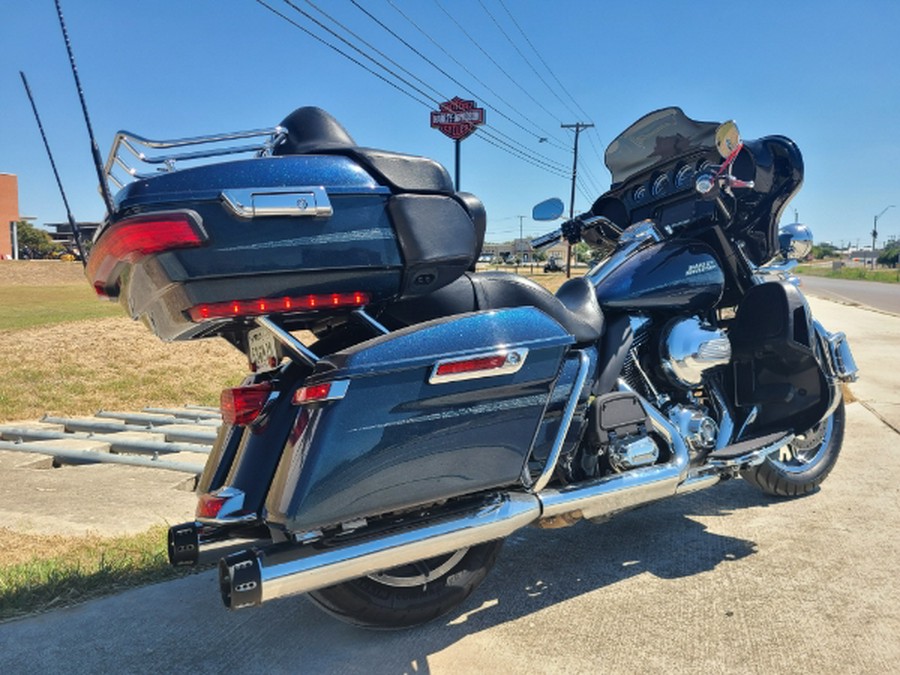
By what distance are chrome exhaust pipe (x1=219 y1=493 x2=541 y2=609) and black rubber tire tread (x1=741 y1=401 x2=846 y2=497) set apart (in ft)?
6.60

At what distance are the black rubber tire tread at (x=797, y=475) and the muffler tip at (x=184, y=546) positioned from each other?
9.05 ft

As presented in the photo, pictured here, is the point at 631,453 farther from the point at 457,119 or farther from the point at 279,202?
the point at 457,119

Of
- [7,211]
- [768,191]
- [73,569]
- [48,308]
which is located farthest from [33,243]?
[768,191]

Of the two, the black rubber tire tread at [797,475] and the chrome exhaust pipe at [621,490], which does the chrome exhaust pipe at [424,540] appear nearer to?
the chrome exhaust pipe at [621,490]

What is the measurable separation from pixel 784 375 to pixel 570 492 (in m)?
1.73

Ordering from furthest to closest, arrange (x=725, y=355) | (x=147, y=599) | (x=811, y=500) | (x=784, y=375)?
(x=811, y=500) < (x=784, y=375) < (x=725, y=355) < (x=147, y=599)

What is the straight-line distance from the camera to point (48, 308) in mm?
17328

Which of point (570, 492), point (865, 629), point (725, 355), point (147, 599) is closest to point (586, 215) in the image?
point (725, 355)

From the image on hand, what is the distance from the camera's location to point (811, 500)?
13.5ft

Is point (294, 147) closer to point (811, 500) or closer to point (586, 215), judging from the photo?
point (586, 215)

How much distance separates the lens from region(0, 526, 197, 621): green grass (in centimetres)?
292

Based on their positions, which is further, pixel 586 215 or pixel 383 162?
pixel 586 215

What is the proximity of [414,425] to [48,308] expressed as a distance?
58.2 feet

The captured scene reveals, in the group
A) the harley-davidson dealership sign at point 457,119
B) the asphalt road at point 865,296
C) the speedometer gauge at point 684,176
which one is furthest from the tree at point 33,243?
the speedometer gauge at point 684,176
